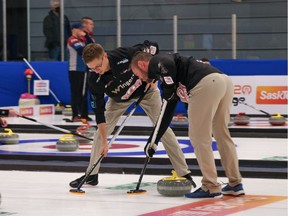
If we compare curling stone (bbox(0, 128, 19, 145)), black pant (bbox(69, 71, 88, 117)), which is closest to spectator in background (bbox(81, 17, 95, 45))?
black pant (bbox(69, 71, 88, 117))

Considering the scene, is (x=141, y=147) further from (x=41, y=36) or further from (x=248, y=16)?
(x=41, y=36)

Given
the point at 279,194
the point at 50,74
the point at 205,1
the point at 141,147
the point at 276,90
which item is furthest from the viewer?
the point at 50,74

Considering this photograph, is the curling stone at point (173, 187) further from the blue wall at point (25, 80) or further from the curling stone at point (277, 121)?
the blue wall at point (25, 80)

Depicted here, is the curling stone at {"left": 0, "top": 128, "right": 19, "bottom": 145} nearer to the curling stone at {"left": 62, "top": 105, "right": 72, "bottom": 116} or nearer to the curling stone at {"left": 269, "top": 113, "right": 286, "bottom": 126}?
the curling stone at {"left": 269, "top": 113, "right": 286, "bottom": 126}

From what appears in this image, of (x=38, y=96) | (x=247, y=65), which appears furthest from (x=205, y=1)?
(x=38, y=96)

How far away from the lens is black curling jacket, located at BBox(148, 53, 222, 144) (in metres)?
6.30

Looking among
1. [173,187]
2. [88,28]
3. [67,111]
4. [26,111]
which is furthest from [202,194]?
[26,111]

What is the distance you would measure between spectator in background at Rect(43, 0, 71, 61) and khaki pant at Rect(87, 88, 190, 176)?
9648mm

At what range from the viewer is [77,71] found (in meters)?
14.4

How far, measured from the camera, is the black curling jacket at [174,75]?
630 cm

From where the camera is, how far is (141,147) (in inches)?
414

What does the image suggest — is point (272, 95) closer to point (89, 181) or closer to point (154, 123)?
point (154, 123)

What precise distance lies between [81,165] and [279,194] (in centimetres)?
249

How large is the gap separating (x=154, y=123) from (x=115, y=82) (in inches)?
19.6
